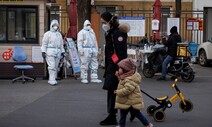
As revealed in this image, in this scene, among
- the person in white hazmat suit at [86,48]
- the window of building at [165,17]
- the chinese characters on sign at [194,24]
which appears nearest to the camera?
the person in white hazmat suit at [86,48]

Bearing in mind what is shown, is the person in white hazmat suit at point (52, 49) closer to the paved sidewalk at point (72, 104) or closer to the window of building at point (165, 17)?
the paved sidewalk at point (72, 104)

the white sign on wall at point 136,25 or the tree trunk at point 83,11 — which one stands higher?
the tree trunk at point 83,11

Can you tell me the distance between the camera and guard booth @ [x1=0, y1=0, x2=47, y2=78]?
→ 15.6 meters

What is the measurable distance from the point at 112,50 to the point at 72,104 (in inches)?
111

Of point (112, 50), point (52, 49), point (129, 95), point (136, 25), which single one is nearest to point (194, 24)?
point (136, 25)

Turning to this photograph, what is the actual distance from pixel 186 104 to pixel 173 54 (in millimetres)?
6093

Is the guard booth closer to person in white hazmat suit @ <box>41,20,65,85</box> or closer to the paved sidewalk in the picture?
the paved sidewalk

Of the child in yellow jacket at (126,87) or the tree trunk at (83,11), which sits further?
the tree trunk at (83,11)

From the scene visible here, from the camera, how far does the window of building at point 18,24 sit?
15.8 metres

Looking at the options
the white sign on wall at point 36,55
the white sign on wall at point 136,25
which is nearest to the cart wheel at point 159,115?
the white sign on wall at point 36,55

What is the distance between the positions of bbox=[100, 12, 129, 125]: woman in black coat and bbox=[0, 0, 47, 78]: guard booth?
7169 millimetres

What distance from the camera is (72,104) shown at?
11094 mm

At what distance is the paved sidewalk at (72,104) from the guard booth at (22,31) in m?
0.67

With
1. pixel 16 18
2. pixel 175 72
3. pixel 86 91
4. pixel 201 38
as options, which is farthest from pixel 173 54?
pixel 201 38
